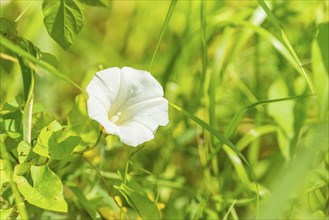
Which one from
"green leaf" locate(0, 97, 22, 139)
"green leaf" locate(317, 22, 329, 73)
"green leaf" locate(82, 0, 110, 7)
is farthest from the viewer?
"green leaf" locate(317, 22, 329, 73)

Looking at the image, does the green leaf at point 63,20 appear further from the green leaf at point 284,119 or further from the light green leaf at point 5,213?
the green leaf at point 284,119

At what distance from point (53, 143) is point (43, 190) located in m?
0.08

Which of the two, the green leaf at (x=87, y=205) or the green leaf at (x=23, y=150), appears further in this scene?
the green leaf at (x=87, y=205)

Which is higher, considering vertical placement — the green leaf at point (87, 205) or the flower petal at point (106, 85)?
the flower petal at point (106, 85)

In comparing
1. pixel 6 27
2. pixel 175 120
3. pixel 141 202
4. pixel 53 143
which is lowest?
pixel 175 120

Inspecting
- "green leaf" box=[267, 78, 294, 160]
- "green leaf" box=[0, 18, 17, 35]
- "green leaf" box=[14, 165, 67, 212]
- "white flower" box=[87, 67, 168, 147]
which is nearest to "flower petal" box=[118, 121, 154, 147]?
"white flower" box=[87, 67, 168, 147]

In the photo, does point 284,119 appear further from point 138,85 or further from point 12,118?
point 12,118

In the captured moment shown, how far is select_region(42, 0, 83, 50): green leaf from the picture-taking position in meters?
1.18

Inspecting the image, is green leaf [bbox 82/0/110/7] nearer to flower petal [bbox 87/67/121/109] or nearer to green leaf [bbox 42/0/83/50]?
green leaf [bbox 42/0/83/50]

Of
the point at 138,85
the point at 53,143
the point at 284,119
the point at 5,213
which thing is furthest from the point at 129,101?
the point at 284,119

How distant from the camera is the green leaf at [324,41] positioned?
4.67 ft

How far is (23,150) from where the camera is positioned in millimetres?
1100

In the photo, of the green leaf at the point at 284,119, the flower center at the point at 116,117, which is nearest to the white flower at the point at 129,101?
the flower center at the point at 116,117

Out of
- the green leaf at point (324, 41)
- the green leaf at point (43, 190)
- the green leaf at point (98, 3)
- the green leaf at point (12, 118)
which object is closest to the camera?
the green leaf at point (43, 190)
